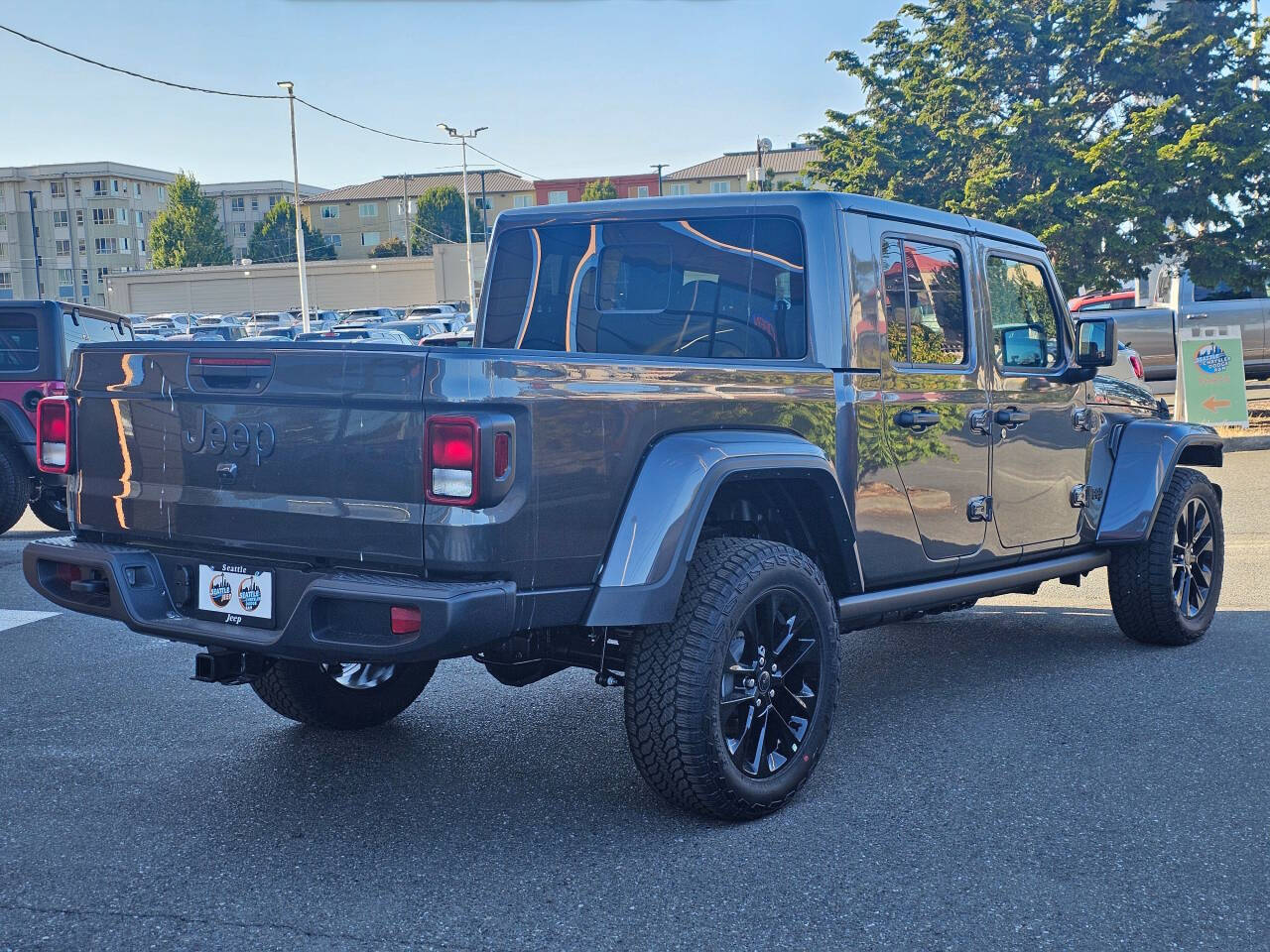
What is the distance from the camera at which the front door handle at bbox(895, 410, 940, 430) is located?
471cm

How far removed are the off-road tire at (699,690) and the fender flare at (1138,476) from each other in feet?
8.39

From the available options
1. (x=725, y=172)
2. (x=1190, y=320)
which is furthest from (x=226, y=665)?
(x=725, y=172)

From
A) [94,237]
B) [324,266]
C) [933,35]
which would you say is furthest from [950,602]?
[94,237]

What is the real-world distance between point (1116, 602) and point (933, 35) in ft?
74.2

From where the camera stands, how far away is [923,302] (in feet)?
Answer: 16.3

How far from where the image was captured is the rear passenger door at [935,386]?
475 cm

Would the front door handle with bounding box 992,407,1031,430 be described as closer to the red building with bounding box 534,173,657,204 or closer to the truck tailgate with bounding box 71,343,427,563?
the truck tailgate with bounding box 71,343,427,563

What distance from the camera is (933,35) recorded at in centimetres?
2644

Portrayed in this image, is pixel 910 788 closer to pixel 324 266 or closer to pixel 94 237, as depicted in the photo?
pixel 324 266

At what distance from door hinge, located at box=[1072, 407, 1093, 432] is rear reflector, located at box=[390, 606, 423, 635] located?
3.49 m

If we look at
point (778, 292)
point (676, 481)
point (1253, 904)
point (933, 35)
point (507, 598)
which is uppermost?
point (933, 35)

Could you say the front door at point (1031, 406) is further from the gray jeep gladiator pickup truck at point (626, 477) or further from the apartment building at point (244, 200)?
the apartment building at point (244, 200)

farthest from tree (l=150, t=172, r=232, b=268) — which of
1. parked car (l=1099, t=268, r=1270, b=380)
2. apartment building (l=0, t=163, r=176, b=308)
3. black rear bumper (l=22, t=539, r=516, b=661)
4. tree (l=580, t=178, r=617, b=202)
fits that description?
black rear bumper (l=22, t=539, r=516, b=661)

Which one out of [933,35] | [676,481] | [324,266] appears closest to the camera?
[676,481]
